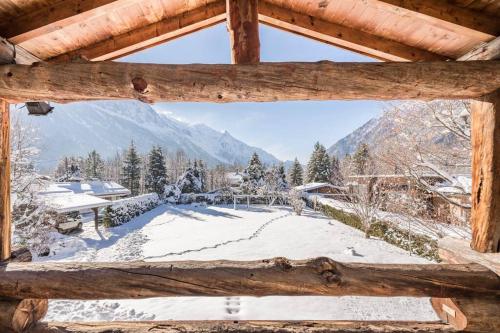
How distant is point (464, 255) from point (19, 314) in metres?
4.31

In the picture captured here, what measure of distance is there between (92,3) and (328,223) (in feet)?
54.3

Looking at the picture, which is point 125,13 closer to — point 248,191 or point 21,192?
point 21,192

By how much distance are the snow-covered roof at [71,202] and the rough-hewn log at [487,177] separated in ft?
52.1

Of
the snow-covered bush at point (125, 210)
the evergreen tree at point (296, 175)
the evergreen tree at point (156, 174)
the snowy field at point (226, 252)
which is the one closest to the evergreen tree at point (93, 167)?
the evergreen tree at point (156, 174)

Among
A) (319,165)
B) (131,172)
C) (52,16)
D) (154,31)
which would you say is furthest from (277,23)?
(131,172)

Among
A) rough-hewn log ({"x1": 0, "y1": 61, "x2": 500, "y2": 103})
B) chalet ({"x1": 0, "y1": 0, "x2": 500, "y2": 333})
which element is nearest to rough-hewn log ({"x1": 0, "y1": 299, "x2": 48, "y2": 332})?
chalet ({"x1": 0, "y1": 0, "x2": 500, "y2": 333})

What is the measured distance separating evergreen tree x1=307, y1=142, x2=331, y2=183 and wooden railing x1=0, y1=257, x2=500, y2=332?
3535 centimetres

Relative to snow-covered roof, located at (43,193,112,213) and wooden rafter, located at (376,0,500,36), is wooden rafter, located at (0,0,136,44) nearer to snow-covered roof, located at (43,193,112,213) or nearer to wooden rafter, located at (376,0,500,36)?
wooden rafter, located at (376,0,500,36)

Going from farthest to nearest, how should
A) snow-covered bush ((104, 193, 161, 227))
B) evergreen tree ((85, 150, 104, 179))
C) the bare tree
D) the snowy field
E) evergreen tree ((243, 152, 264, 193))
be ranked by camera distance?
evergreen tree ((85, 150, 104, 179))
evergreen tree ((243, 152, 264, 193))
snow-covered bush ((104, 193, 161, 227))
the bare tree
the snowy field

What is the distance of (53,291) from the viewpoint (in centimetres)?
232

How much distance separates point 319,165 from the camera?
37.7m

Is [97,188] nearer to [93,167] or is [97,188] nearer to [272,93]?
[93,167]

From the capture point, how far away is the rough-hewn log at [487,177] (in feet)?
8.24

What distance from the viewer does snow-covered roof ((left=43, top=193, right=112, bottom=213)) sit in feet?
44.5
